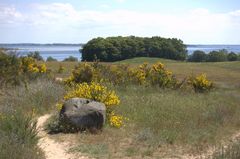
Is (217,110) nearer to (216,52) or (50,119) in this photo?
(50,119)

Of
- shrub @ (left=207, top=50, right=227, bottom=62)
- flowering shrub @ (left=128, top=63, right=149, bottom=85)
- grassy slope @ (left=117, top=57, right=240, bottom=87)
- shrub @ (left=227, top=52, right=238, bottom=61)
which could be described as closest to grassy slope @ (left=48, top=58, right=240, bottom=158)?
flowering shrub @ (left=128, top=63, right=149, bottom=85)

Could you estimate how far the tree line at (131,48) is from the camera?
76.5 metres

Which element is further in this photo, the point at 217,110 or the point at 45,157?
the point at 217,110

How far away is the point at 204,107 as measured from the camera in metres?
15.2

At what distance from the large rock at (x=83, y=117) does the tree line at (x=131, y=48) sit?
2314 inches

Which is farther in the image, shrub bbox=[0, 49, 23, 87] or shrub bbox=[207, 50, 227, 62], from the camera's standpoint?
shrub bbox=[207, 50, 227, 62]

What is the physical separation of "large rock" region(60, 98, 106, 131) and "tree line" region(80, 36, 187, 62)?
58772 mm

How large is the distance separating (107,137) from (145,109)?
3.60 m

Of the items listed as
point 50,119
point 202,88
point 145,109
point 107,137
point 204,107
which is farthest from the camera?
point 202,88

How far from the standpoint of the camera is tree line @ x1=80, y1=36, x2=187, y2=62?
3012 inches

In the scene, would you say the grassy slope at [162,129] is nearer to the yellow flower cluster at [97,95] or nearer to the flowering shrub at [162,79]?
the yellow flower cluster at [97,95]

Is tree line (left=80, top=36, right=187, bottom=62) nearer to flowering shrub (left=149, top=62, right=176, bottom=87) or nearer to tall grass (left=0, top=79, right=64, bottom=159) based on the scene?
flowering shrub (left=149, top=62, right=176, bottom=87)

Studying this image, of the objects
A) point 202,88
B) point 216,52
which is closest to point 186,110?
point 202,88

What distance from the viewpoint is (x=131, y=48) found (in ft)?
269
